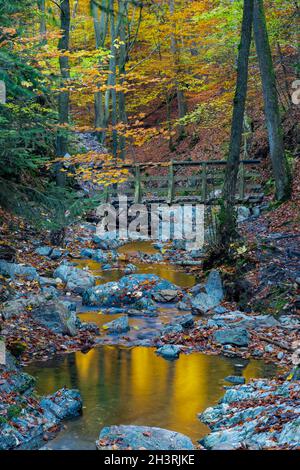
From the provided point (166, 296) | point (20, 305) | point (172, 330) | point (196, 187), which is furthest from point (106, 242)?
point (172, 330)

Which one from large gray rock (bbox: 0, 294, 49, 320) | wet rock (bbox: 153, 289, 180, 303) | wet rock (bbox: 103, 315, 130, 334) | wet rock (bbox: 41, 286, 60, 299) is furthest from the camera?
wet rock (bbox: 153, 289, 180, 303)

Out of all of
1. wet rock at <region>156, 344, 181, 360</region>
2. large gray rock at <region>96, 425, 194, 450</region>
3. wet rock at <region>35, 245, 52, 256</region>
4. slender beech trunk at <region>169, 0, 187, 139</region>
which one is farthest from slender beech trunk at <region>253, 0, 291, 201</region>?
slender beech trunk at <region>169, 0, 187, 139</region>

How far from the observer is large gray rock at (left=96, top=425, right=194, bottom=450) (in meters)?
5.69

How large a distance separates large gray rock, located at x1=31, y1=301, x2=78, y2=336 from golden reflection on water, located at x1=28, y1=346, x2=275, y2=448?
0.79 m

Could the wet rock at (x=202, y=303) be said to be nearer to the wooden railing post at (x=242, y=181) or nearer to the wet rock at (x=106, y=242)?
the wet rock at (x=106, y=242)

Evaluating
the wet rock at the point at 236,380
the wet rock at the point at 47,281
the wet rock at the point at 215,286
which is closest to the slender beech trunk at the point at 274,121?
the wet rock at the point at 215,286

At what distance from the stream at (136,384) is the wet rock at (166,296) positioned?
227 centimetres

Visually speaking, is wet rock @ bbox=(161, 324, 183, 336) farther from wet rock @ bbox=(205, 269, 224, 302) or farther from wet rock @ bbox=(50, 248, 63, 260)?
wet rock @ bbox=(50, 248, 63, 260)

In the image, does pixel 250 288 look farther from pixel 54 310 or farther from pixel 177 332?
pixel 54 310

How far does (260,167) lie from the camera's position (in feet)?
72.2

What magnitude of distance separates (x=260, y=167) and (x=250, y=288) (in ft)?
36.5

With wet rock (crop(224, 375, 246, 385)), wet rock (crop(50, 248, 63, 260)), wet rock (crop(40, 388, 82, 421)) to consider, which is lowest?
wet rock (crop(224, 375, 246, 385))

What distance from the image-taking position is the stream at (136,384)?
21.6 feet

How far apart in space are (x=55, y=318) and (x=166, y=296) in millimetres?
3217
